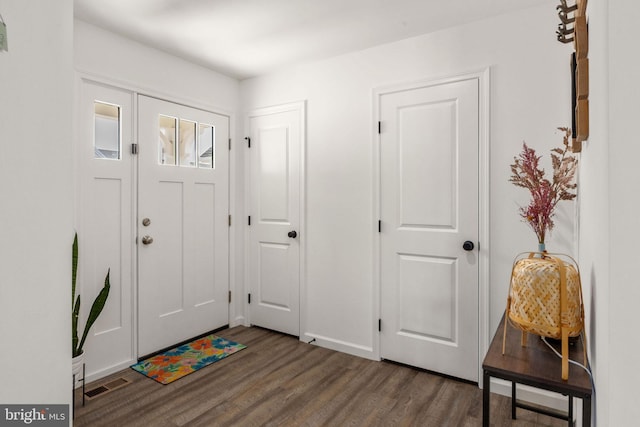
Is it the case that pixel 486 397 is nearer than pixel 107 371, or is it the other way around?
pixel 486 397

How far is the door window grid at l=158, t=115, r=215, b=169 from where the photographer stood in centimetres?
298

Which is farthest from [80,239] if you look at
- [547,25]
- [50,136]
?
[547,25]

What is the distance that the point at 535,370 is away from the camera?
43.6 inches

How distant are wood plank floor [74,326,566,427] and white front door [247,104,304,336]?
2.10ft

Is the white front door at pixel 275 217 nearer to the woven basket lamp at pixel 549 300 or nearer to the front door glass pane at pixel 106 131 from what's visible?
the front door glass pane at pixel 106 131

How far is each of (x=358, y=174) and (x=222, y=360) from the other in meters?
1.80

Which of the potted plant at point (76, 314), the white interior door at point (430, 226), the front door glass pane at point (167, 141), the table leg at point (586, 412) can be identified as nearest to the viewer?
the table leg at point (586, 412)

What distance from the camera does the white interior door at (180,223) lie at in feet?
9.34

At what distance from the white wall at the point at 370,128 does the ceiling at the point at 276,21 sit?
142mm

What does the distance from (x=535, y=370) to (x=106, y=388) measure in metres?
2.54

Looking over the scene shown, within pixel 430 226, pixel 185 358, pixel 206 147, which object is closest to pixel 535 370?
pixel 430 226

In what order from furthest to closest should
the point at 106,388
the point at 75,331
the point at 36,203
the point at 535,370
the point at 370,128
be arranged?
the point at 370,128, the point at 106,388, the point at 75,331, the point at 36,203, the point at 535,370

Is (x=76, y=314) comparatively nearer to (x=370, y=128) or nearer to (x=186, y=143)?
(x=186, y=143)

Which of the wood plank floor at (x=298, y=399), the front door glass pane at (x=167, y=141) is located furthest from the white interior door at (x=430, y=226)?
the front door glass pane at (x=167, y=141)
